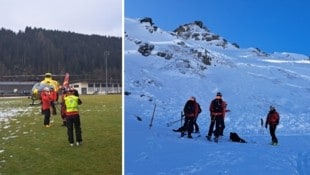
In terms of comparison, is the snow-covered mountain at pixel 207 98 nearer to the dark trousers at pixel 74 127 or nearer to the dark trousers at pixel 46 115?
the dark trousers at pixel 74 127

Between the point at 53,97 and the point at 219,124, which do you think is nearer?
the point at 219,124

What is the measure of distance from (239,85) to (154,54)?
107 centimetres

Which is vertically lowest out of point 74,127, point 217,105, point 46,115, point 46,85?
point 74,127

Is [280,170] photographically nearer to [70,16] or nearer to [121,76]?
[121,76]

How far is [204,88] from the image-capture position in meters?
5.82

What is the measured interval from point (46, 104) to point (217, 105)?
2072mm

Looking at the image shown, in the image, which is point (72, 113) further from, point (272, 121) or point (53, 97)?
point (272, 121)

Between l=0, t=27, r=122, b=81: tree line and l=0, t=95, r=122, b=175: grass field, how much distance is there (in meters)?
0.32

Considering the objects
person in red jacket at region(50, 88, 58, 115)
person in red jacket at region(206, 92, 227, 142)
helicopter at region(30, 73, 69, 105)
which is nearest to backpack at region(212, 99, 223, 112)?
person in red jacket at region(206, 92, 227, 142)

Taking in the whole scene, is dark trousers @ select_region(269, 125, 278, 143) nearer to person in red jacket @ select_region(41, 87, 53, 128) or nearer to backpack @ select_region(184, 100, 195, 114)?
backpack @ select_region(184, 100, 195, 114)

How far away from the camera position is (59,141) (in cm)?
580

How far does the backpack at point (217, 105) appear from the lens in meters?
5.84

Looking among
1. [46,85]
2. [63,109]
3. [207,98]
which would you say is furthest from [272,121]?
[46,85]

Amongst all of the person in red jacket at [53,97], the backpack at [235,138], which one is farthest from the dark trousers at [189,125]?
the person in red jacket at [53,97]
